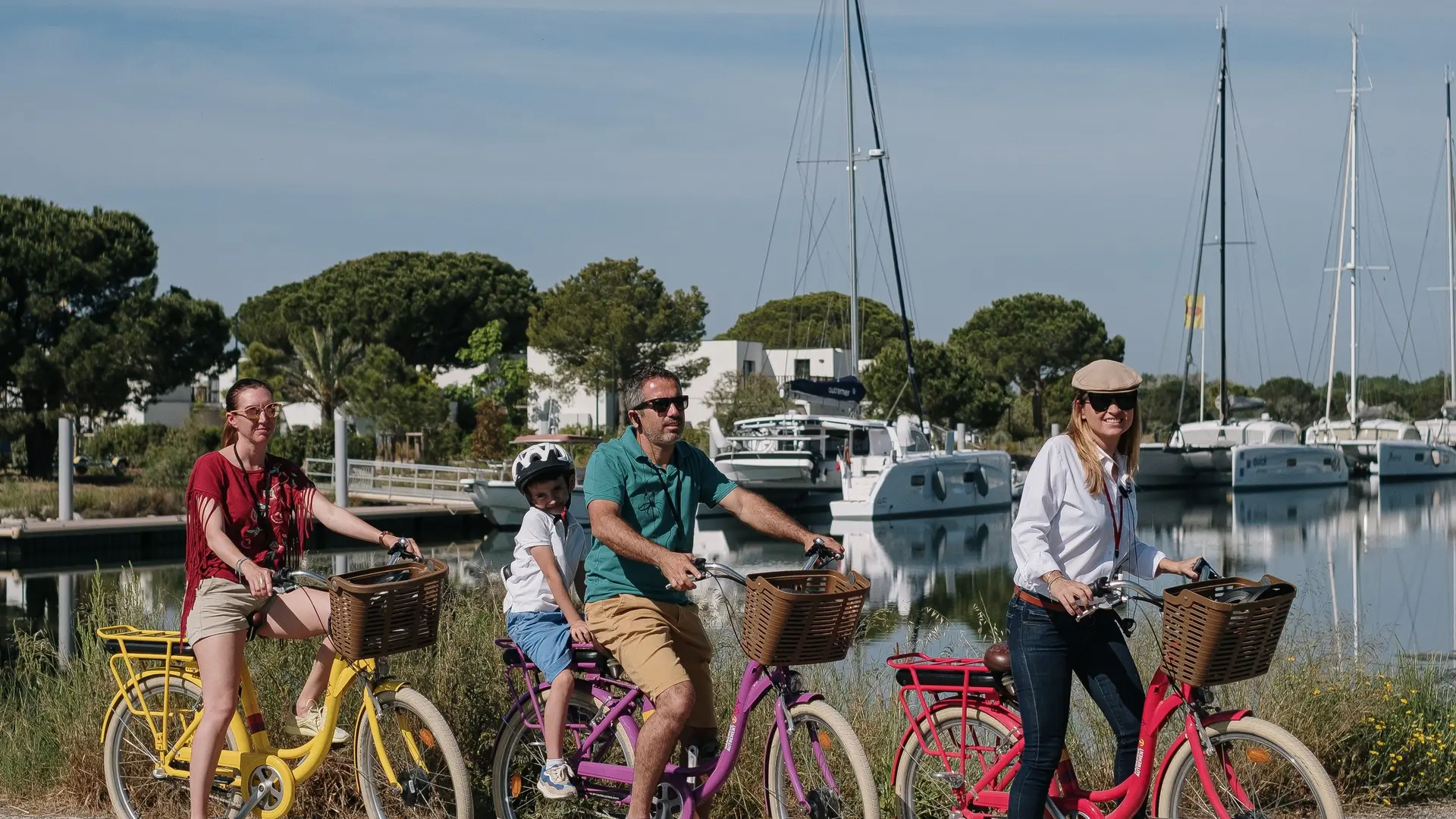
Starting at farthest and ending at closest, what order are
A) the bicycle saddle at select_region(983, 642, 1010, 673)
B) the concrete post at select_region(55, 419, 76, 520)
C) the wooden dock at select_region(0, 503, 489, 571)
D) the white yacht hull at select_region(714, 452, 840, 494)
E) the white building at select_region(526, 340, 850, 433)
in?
the white building at select_region(526, 340, 850, 433) < the white yacht hull at select_region(714, 452, 840, 494) < the concrete post at select_region(55, 419, 76, 520) < the wooden dock at select_region(0, 503, 489, 571) < the bicycle saddle at select_region(983, 642, 1010, 673)

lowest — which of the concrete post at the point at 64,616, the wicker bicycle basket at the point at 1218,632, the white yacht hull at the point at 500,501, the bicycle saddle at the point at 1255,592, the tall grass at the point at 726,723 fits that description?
the concrete post at the point at 64,616

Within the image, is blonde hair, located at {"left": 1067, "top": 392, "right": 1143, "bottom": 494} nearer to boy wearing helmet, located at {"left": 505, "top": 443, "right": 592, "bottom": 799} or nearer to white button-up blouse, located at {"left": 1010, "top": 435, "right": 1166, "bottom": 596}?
white button-up blouse, located at {"left": 1010, "top": 435, "right": 1166, "bottom": 596}

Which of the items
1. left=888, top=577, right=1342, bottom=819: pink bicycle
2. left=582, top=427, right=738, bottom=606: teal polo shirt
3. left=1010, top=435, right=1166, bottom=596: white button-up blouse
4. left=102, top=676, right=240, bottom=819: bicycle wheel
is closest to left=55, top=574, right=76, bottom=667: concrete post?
left=102, top=676, right=240, bottom=819: bicycle wheel

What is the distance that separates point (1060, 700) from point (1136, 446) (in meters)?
0.80

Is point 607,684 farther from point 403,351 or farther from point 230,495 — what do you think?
point 403,351

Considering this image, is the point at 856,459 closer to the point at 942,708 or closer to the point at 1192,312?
the point at 1192,312

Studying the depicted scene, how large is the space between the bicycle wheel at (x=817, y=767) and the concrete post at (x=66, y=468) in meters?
28.6

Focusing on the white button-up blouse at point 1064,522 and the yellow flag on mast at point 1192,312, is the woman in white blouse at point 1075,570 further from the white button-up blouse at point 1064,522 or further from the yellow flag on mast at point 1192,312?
the yellow flag on mast at point 1192,312

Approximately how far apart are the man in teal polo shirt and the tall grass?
0.87 meters

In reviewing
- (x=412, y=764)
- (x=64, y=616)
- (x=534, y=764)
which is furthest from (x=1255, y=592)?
(x=64, y=616)

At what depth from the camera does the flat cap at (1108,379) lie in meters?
4.49

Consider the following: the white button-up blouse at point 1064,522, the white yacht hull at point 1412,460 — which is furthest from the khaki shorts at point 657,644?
the white yacht hull at point 1412,460

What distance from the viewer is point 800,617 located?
176 inches

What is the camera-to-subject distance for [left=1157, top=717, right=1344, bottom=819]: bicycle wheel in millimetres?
4039
